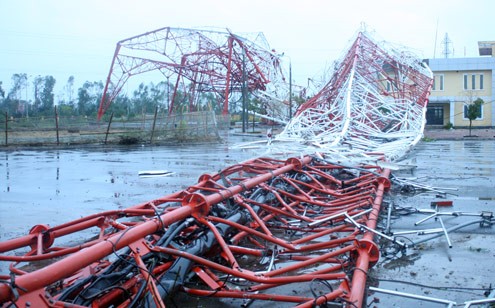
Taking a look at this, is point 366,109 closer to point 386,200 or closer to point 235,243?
point 386,200

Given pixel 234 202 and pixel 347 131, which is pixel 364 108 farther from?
pixel 234 202

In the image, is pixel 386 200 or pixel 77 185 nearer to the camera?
pixel 386 200

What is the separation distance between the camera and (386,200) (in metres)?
8.23

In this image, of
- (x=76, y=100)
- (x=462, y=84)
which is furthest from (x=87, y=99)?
(x=462, y=84)

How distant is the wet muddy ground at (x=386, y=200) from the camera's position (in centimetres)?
462

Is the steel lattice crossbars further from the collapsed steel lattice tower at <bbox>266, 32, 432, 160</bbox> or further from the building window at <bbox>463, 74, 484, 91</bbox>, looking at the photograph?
the building window at <bbox>463, 74, 484, 91</bbox>

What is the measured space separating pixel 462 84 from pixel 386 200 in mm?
47805

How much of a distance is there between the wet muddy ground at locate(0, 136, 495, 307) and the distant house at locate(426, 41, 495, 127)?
3674 centimetres

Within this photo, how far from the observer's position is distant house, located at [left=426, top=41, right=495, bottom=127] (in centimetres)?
5050

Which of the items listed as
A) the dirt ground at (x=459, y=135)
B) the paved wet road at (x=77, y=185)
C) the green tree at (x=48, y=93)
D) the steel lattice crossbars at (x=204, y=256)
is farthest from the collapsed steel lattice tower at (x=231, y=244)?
the green tree at (x=48, y=93)

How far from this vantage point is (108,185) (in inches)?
431

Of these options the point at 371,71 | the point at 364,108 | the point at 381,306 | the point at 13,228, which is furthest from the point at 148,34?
the point at 381,306

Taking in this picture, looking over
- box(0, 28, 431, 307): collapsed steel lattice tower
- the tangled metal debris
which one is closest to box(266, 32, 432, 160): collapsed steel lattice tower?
the tangled metal debris

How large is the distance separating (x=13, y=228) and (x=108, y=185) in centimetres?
404
